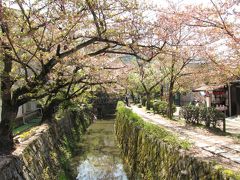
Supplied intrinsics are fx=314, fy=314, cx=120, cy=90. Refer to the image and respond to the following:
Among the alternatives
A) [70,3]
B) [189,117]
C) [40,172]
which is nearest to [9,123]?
[40,172]

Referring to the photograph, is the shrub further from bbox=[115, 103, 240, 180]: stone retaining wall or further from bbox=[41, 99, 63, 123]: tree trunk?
bbox=[41, 99, 63, 123]: tree trunk

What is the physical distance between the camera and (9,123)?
487 inches

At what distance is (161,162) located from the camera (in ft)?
44.1

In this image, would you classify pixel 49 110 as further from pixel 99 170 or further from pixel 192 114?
pixel 192 114

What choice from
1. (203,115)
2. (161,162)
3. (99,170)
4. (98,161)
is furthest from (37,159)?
(203,115)

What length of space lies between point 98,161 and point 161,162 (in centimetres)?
1038

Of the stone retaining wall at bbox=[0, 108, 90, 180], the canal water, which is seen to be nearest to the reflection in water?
the canal water

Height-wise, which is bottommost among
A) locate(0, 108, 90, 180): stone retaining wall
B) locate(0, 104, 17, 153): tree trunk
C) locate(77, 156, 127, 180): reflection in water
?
locate(77, 156, 127, 180): reflection in water

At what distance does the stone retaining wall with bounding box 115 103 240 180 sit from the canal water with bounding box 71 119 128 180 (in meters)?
0.92

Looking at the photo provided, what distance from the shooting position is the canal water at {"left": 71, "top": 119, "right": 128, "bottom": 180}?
19328 mm

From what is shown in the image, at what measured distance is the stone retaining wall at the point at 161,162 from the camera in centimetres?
909

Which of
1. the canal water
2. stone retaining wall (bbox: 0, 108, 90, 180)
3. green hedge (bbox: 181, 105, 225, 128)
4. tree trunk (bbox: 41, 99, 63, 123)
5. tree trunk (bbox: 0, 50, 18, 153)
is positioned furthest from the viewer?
tree trunk (bbox: 41, 99, 63, 123)

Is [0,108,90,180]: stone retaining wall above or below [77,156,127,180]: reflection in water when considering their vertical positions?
above

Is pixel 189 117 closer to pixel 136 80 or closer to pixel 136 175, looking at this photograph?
pixel 136 175
